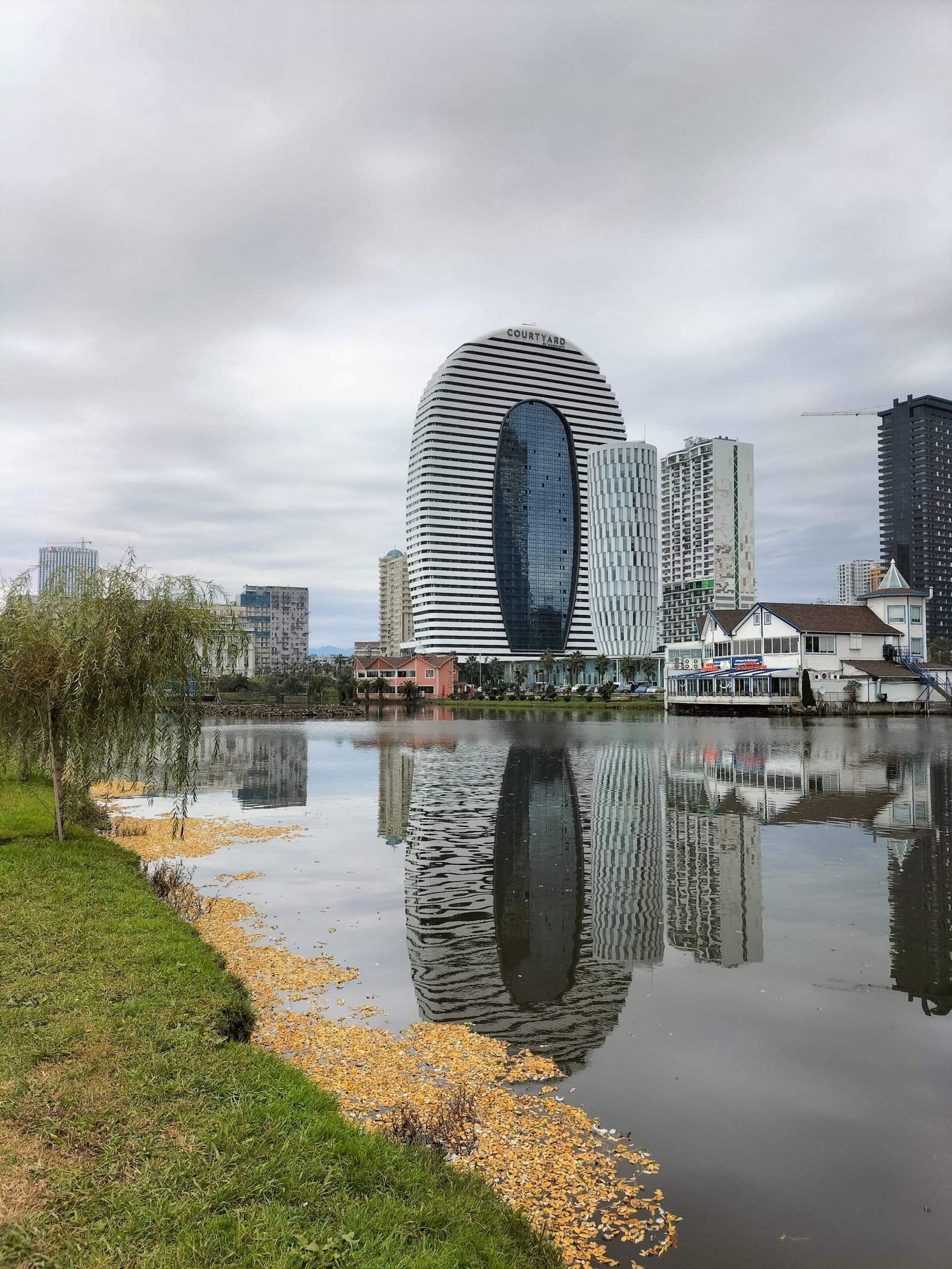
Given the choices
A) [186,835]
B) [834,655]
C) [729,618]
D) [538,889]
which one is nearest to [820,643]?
[834,655]

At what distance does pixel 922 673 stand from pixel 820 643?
42.3ft

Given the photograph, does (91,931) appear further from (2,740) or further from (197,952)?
(2,740)

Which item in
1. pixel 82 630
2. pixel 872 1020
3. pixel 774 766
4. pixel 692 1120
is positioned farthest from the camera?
pixel 774 766

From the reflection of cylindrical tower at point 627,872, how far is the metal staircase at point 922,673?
75.9m

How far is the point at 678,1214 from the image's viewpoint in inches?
291

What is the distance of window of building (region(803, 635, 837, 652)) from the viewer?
321 ft

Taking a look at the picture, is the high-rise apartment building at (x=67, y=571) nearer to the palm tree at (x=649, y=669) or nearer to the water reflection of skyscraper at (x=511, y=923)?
the water reflection of skyscraper at (x=511, y=923)

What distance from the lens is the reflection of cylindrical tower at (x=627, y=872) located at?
1502 centimetres

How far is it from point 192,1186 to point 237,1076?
1.92 metres

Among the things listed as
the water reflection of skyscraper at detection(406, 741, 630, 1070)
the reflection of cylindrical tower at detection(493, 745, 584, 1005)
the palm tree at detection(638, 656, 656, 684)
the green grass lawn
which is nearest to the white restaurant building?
the reflection of cylindrical tower at detection(493, 745, 584, 1005)

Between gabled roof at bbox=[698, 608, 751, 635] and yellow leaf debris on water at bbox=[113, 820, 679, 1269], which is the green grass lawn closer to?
yellow leaf debris on water at bbox=[113, 820, 679, 1269]

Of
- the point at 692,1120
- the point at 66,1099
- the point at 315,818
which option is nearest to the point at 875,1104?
the point at 692,1120

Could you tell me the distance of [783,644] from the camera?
328 ft

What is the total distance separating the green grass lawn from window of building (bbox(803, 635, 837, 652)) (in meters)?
97.2
